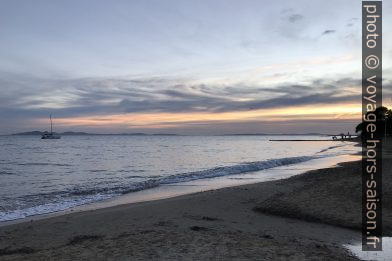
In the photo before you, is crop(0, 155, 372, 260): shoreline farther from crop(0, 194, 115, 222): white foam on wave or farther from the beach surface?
crop(0, 194, 115, 222): white foam on wave

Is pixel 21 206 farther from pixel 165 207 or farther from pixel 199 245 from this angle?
pixel 199 245

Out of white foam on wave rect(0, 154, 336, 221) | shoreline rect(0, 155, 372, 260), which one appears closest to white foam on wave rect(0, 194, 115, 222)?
white foam on wave rect(0, 154, 336, 221)

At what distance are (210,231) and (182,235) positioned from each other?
32.6 inches

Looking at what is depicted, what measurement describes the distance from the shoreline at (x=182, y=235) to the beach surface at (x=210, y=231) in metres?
0.02

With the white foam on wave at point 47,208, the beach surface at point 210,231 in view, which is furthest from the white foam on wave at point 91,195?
the beach surface at point 210,231

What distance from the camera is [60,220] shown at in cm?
1049

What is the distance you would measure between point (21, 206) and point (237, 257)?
1066cm

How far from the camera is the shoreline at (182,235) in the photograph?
6.62 meters

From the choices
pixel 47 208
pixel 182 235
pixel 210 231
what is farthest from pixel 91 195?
pixel 182 235

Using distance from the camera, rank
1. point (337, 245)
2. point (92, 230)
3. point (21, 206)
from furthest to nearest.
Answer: point (21, 206) < point (92, 230) < point (337, 245)

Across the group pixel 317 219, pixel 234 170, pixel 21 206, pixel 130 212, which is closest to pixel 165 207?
pixel 130 212

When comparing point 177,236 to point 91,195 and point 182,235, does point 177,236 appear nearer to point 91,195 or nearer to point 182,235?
point 182,235

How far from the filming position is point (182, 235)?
7.82 metres

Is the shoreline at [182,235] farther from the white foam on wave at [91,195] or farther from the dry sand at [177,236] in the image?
the white foam on wave at [91,195]
